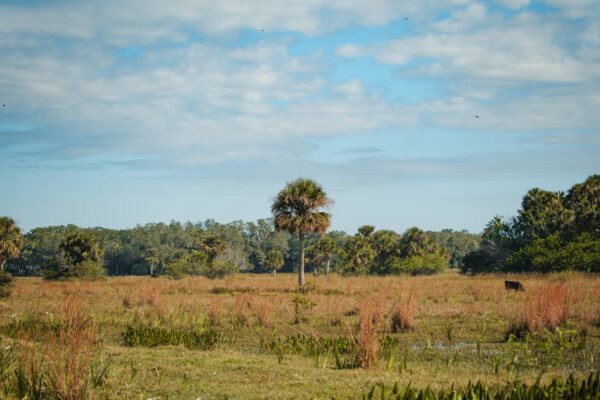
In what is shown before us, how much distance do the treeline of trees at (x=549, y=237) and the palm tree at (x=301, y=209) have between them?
17.3 meters

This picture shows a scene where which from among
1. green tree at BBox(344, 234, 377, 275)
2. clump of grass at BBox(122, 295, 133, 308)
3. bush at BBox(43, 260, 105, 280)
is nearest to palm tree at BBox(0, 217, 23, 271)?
bush at BBox(43, 260, 105, 280)

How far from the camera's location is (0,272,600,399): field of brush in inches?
333

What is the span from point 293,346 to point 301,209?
23.6 metres

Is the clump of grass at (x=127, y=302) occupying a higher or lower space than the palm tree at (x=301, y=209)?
lower

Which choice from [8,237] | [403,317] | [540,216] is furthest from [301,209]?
[8,237]

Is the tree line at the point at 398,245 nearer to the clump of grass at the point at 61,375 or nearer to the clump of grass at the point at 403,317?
the clump of grass at the point at 403,317

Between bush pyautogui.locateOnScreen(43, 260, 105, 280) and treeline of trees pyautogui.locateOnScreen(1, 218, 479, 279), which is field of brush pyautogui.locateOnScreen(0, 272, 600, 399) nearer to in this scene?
bush pyautogui.locateOnScreen(43, 260, 105, 280)

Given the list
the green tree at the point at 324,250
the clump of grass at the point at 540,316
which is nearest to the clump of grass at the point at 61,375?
the clump of grass at the point at 540,316

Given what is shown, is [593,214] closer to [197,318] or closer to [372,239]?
[372,239]

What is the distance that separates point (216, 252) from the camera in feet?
245

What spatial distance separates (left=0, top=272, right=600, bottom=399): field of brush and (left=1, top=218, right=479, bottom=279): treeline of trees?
3351 cm

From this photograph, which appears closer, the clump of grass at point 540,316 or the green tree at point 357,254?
the clump of grass at point 540,316

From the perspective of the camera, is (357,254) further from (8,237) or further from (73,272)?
(8,237)

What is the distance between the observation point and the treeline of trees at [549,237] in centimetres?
4016
